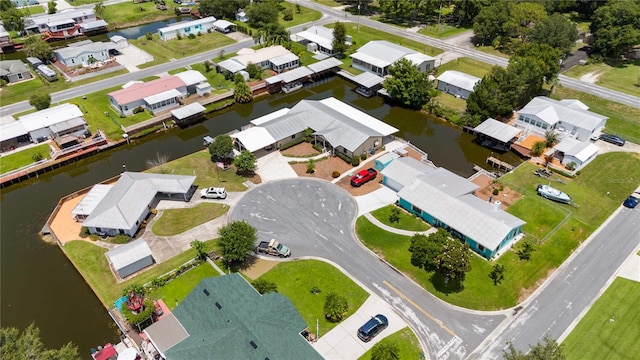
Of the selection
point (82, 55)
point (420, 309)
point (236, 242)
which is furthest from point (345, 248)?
point (82, 55)

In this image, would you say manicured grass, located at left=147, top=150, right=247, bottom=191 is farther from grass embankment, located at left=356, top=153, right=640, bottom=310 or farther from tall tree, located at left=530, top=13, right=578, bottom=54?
tall tree, located at left=530, top=13, right=578, bottom=54

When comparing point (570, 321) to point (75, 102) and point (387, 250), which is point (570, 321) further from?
point (75, 102)

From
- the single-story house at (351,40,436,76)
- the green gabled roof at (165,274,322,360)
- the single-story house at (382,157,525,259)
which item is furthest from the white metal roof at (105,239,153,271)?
the single-story house at (351,40,436,76)

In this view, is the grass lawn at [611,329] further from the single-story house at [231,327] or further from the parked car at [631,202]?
the single-story house at [231,327]

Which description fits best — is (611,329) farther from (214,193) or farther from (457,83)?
(457,83)

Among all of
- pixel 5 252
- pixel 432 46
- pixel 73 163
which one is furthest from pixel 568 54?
pixel 5 252
